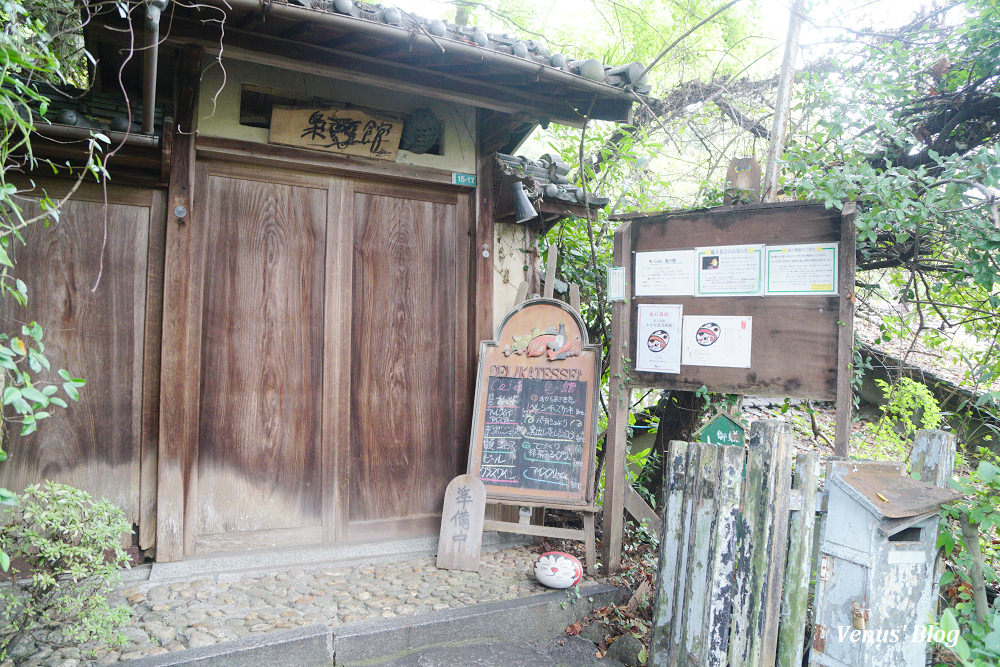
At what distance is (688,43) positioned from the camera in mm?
10102

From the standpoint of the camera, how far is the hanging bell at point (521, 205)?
16.6 feet

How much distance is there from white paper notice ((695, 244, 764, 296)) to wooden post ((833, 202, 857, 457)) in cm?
51

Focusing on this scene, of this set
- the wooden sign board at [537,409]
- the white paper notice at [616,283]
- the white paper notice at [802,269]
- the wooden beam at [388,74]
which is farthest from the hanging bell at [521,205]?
the white paper notice at [802,269]

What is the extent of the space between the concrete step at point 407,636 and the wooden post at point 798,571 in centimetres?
162

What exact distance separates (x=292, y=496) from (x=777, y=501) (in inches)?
141

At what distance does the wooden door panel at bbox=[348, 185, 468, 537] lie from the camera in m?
5.00

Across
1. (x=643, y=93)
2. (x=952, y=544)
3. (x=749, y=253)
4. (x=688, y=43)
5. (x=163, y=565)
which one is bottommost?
(x=163, y=565)

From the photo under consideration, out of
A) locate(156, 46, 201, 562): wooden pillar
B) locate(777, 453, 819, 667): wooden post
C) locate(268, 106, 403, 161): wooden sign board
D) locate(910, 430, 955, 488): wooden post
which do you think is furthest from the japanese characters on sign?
locate(156, 46, 201, 562): wooden pillar

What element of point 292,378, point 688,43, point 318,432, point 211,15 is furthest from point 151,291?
point 688,43

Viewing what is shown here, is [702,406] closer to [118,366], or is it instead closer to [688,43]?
[118,366]

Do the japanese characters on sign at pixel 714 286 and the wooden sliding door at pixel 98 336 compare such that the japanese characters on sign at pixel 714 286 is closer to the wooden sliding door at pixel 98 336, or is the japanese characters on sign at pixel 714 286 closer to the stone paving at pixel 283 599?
the stone paving at pixel 283 599

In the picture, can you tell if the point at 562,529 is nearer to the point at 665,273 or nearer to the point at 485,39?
the point at 665,273

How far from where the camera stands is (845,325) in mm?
3826

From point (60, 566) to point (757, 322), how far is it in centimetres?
442
